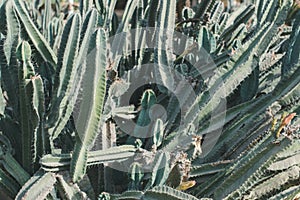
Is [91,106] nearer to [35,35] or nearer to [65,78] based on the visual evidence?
[65,78]

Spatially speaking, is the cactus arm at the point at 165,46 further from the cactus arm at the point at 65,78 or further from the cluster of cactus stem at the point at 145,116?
the cactus arm at the point at 65,78

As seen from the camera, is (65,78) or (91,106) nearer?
(91,106)

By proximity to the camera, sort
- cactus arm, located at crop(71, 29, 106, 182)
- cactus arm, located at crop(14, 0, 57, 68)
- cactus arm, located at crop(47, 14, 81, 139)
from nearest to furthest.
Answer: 1. cactus arm, located at crop(71, 29, 106, 182)
2. cactus arm, located at crop(47, 14, 81, 139)
3. cactus arm, located at crop(14, 0, 57, 68)

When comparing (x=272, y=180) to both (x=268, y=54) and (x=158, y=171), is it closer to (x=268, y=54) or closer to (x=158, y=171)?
(x=158, y=171)

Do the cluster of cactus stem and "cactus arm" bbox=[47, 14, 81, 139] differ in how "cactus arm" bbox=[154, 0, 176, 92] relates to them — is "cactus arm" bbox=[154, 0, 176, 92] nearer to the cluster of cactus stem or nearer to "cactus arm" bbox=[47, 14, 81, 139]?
the cluster of cactus stem

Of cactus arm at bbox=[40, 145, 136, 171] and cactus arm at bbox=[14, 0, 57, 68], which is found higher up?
cactus arm at bbox=[14, 0, 57, 68]

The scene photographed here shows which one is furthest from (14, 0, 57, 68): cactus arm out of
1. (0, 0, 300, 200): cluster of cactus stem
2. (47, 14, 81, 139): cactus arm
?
(47, 14, 81, 139): cactus arm

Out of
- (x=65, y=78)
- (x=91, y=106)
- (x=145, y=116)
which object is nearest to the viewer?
(x=91, y=106)

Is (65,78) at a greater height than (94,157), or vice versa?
(65,78)

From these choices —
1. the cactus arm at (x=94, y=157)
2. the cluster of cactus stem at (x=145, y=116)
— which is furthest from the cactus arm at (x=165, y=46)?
the cactus arm at (x=94, y=157)

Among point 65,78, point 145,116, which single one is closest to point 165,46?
point 145,116
